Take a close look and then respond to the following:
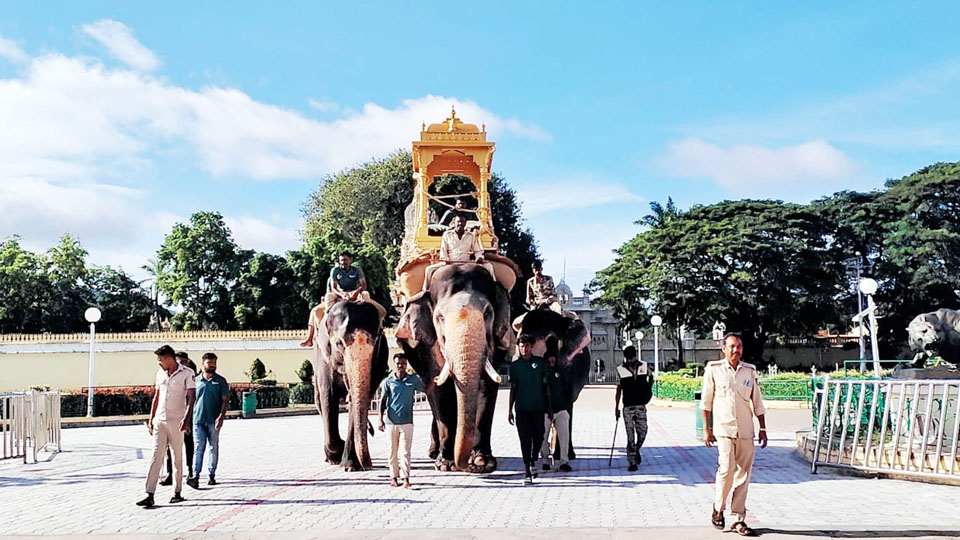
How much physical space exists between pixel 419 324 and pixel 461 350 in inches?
51.9

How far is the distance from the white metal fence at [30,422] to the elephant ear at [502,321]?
788 centimetres

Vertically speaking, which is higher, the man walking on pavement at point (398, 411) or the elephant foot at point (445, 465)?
the man walking on pavement at point (398, 411)

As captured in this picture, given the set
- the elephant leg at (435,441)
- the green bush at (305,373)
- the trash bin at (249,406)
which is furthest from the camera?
the green bush at (305,373)

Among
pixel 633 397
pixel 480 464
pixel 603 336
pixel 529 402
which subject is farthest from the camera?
pixel 603 336

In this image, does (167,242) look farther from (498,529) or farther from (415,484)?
(498,529)

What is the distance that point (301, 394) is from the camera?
98.4 ft

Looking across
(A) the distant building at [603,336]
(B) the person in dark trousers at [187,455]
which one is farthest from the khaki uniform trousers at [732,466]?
(A) the distant building at [603,336]

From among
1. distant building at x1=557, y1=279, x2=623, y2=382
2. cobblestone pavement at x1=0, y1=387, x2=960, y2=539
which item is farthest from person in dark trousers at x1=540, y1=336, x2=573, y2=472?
distant building at x1=557, y1=279, x2=623, y2=382

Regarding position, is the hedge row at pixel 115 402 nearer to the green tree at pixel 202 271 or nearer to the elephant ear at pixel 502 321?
the green tree at pixel 202 271

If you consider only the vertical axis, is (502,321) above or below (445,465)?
above

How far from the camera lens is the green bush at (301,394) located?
29930 millimetres

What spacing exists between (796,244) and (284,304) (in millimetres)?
25510

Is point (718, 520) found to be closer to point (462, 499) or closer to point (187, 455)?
point (462, 499)

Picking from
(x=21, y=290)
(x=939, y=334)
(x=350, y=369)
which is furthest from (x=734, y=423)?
(x=21, y=290)
